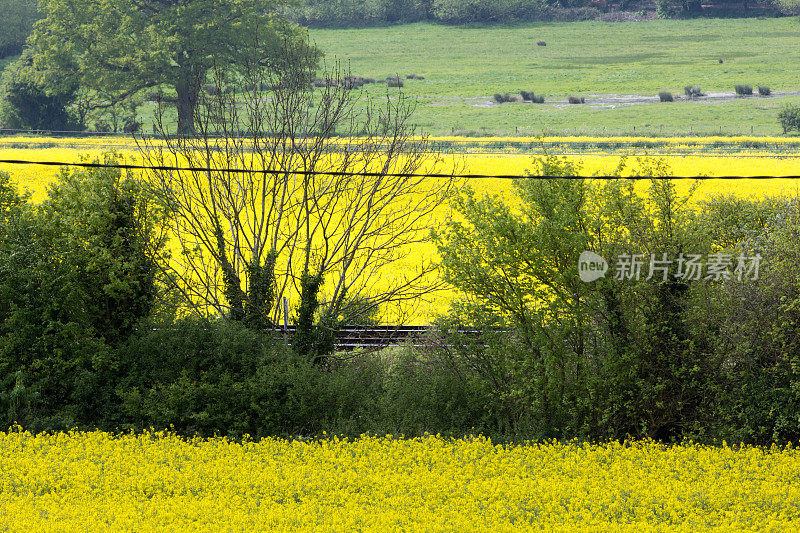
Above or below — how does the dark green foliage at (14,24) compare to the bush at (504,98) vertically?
above

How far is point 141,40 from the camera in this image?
5950 centimetres

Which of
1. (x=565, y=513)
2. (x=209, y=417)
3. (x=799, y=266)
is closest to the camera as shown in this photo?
(x=565, y=513)

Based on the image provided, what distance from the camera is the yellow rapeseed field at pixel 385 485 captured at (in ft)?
34.7

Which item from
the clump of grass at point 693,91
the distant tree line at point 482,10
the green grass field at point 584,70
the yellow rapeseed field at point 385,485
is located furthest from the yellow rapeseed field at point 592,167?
the distant tree line at point 482,10

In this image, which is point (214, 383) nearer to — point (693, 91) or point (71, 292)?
point (71, 292)

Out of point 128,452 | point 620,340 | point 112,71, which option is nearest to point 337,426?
point 128,452

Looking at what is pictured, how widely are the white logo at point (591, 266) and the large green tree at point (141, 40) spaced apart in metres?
44.1

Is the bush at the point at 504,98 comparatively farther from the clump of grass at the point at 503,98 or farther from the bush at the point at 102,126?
the bush at the point at 102,126

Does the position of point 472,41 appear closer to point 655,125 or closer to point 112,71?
point 655,125

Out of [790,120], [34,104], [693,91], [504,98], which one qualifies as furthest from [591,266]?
[693,91]

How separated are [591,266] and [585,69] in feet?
266

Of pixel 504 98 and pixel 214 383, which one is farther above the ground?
pixel 504 98

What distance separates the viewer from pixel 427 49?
9881 centimetres

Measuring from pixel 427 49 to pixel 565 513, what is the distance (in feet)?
305
